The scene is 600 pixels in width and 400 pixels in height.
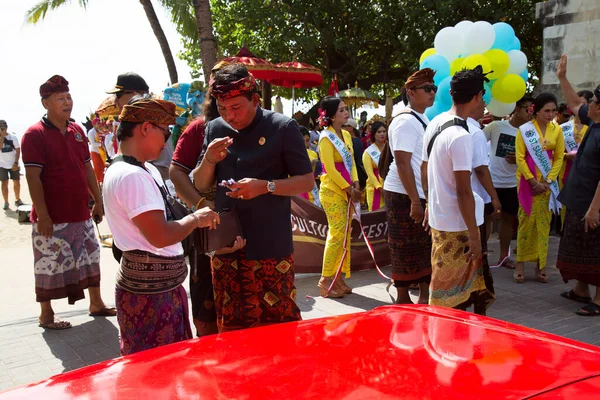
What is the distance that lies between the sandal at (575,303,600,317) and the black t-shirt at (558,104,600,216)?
84 centimetres

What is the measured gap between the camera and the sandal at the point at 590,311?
5137 mm

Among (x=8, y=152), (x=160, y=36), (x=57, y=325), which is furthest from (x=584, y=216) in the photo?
(x=160, y=36)

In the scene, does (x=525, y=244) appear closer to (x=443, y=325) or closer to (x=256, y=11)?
(x=443, y=325)

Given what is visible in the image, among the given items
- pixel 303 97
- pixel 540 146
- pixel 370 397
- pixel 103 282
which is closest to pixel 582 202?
pixel 540 146

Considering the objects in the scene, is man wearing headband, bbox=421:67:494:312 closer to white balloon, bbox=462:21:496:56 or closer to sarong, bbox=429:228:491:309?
sarong, bbox=429:228:491:309

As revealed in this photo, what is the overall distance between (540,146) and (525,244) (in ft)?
3.55

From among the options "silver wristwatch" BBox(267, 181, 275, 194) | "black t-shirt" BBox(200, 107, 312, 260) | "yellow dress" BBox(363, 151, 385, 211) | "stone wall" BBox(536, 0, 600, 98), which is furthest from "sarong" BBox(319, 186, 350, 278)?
"stone wall" BBox(536, 0, 600, 98)

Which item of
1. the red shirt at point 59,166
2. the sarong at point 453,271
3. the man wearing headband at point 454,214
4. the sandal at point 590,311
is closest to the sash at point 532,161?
the sandal at point 590,311

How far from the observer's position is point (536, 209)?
6258 millimetres

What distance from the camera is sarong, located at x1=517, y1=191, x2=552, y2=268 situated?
244 inches

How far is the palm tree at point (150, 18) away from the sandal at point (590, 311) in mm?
15203

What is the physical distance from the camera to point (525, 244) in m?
6.29

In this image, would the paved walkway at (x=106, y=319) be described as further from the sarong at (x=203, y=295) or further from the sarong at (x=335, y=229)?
the sarong at (x=203, y=295)

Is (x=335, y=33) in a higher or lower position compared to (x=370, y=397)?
higher
